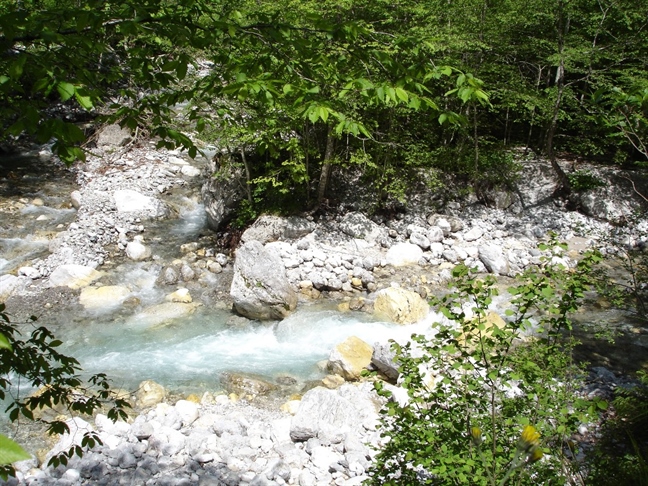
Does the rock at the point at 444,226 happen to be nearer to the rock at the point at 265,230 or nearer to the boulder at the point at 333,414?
the rock at the point at 265,230

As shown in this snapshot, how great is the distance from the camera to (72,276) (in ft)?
30.8

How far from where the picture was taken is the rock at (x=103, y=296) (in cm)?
881

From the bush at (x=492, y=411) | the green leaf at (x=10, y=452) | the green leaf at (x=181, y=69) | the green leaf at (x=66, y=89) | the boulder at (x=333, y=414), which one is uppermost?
the green leaf at (x=181, y=69)

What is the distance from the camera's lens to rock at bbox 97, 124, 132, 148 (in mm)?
14961

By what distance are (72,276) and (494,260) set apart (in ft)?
27.4

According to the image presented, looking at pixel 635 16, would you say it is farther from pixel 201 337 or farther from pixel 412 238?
pixel 201 337

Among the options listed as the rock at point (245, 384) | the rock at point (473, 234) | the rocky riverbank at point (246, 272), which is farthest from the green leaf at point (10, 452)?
the rock at point (473, 234)

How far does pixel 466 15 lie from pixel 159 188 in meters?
8.75

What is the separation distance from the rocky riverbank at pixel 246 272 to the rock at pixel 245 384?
0.19ft

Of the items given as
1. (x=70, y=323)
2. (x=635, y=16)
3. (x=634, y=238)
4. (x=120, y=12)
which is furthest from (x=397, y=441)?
(x=635, y=16)

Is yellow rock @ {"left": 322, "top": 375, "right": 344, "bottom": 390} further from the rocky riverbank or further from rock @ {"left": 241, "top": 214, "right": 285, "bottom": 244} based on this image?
rock @ {"left": 241, "top": 214, "right": 285, "bottom": 244}

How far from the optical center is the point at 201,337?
815 centimetres

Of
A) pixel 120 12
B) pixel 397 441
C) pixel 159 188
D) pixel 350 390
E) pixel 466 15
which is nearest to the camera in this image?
pixel 120 12

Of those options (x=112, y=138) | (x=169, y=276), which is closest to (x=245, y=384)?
(x=169, y=276)
